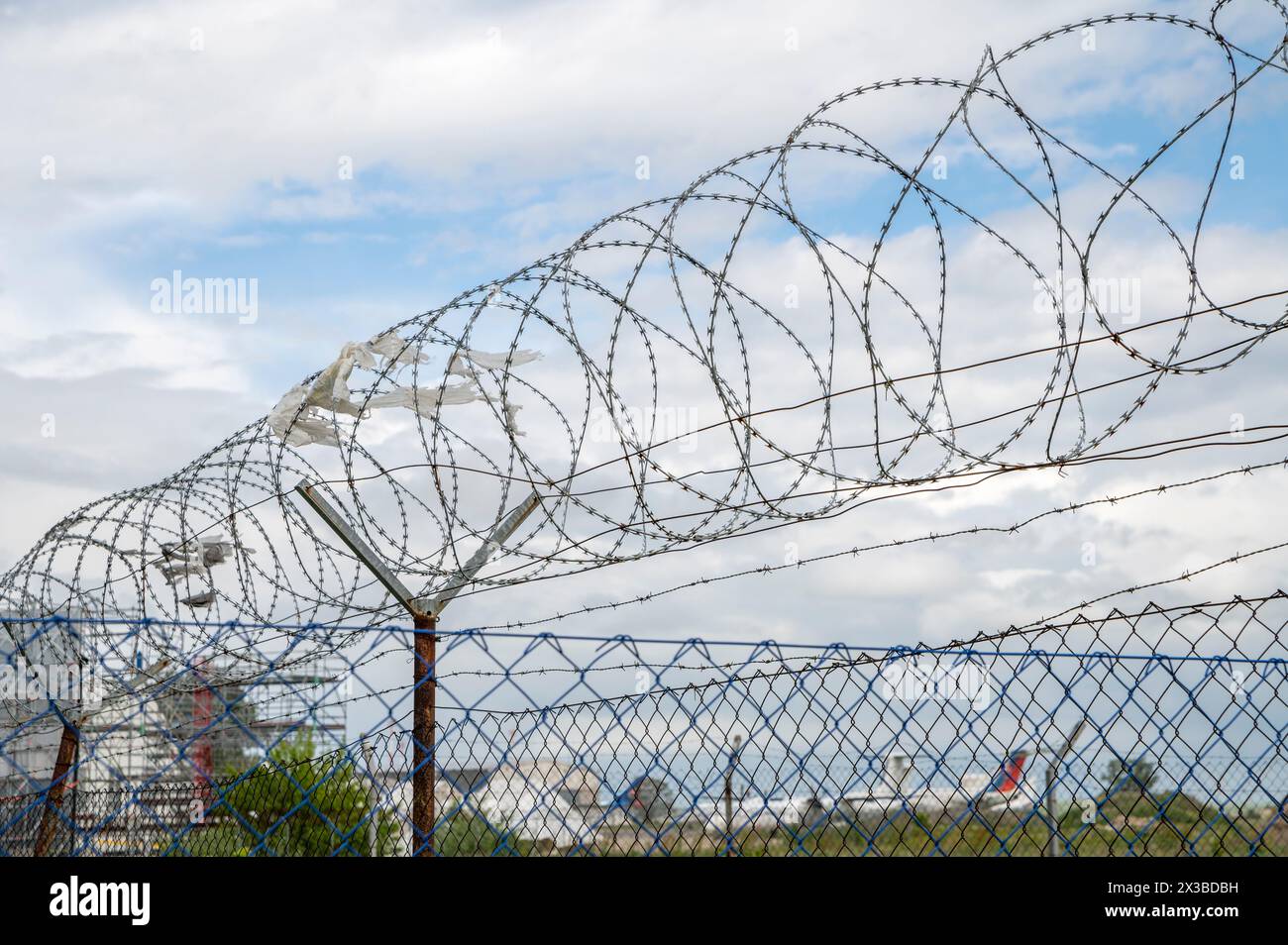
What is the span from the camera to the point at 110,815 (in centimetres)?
403

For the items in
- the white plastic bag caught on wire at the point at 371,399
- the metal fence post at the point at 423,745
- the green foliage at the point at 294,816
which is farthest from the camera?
the white plastic bag caught on wire at the point at 371,399

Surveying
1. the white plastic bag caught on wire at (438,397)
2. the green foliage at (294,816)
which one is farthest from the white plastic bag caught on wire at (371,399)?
the green foliage at (294,816)

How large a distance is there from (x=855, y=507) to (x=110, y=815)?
346 cm

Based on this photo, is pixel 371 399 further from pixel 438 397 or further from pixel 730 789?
pixel 730 789

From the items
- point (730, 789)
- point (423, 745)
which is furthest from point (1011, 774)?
point (423, 745)

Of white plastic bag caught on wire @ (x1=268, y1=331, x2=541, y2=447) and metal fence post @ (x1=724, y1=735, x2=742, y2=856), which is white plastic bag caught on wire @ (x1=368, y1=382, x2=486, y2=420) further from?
metal fence post @ (x1=724, y1=735, x2=742, y2=856)

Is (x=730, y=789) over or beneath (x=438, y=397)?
beneath

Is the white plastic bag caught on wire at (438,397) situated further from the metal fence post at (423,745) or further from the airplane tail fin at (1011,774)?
the airplane tail fin at (1011,774)

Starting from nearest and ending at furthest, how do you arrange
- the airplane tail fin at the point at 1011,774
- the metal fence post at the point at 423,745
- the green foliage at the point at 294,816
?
the green foliage at the point at 294,816 < the airplane tail fin at the point at 1011,774 < the metal fence post at the point at 423,745

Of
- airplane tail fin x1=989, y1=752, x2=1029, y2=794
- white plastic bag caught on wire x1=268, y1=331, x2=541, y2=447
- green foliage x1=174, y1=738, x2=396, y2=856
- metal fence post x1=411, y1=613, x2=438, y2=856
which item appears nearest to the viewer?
green foliage x1=174, y1=738, x2=396, y2=856

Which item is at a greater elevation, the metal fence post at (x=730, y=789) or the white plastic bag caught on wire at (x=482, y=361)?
the white plastic bag caught on wire at (x=482, y=361)

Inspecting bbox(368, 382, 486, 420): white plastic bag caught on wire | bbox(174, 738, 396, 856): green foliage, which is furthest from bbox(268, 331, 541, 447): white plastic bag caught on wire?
bbox(174, 738, 396, 856): green foliage

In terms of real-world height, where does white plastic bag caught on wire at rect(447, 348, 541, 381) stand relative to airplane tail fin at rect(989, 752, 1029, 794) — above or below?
above
